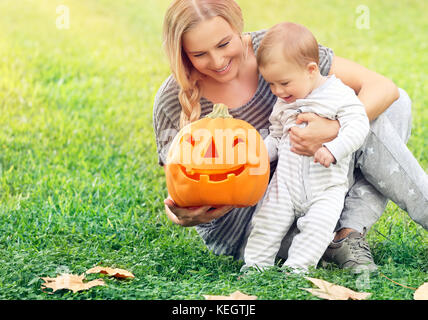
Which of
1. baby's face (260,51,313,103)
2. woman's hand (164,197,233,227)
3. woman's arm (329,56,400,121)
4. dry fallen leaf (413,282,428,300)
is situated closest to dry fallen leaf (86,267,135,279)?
woman's hand (164,197,233,227)

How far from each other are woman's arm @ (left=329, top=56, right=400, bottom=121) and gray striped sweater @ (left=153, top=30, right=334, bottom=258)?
0.08 metres

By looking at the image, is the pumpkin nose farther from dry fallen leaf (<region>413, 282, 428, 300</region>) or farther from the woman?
dry fallen leaf (<region>413, 282, 428, 300</region>)

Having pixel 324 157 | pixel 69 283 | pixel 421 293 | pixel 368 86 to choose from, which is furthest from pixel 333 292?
pixel 368 86

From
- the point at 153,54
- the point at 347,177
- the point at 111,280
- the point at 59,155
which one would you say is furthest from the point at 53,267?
the point at 153,54

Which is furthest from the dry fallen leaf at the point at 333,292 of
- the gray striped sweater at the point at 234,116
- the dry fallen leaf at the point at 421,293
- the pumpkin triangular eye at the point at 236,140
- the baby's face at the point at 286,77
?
the baby's face at the point at 286,77

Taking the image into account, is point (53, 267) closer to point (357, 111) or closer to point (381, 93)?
point (357, 111)

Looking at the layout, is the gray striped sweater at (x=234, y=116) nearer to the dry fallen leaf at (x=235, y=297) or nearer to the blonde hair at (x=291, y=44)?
the blonde hair at (x=291, y=44)

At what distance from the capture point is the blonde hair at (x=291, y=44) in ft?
9.56

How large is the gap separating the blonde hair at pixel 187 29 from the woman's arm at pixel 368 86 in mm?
610

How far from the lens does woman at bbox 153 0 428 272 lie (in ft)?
9.81

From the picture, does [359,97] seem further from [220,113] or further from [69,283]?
[69,283]

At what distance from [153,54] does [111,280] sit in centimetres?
523

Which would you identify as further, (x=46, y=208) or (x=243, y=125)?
(x=46, y=208)

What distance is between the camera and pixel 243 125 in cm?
286
